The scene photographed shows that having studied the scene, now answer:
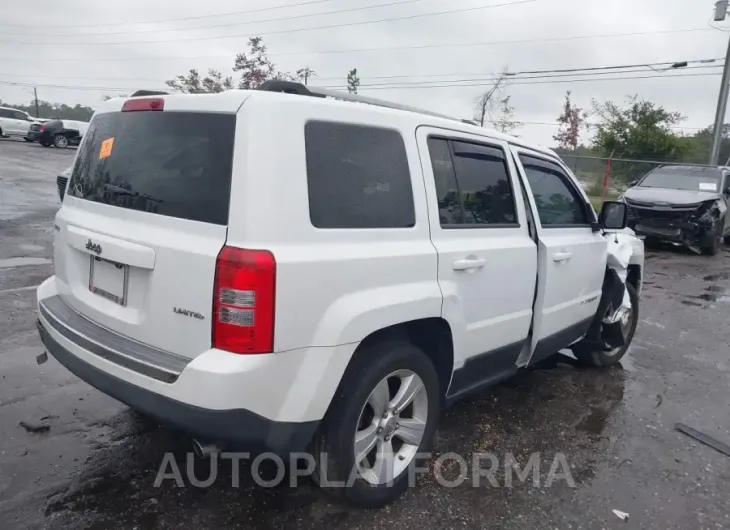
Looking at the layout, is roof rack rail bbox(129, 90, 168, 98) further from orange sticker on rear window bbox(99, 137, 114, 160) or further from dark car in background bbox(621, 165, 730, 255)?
dark car in background bbox(621, 165, 730, 255)

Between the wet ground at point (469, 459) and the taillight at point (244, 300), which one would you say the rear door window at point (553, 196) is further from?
the taillight at point (244, 300)

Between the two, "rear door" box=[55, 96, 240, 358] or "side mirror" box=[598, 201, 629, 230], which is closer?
"rear door" box=[55, 96, 240, 358]

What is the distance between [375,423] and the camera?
2.75 m

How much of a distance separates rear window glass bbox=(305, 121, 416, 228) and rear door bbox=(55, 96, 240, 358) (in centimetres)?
37

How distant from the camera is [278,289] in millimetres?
2133

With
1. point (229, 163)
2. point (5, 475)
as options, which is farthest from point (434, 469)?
point (5, 475)

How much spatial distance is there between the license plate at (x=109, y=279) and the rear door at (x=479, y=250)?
1.48 m

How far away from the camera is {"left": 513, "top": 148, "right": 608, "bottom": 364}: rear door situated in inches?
145

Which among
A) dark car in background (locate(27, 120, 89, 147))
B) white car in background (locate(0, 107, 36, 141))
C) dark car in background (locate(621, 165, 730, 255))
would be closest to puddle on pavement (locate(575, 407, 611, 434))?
dark car in background (locate(621, 165, 730, 255))

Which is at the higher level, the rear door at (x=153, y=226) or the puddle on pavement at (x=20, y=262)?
the rear door at (x=153, y=226)

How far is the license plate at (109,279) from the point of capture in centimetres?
250

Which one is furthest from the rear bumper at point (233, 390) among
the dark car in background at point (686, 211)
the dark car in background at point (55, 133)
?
the dark car in background at point (55, 133)

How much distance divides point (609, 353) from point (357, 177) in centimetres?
350

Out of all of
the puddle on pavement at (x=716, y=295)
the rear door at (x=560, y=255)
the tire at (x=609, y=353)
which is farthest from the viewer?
the puddle on pavement at (x=716, y=295)
